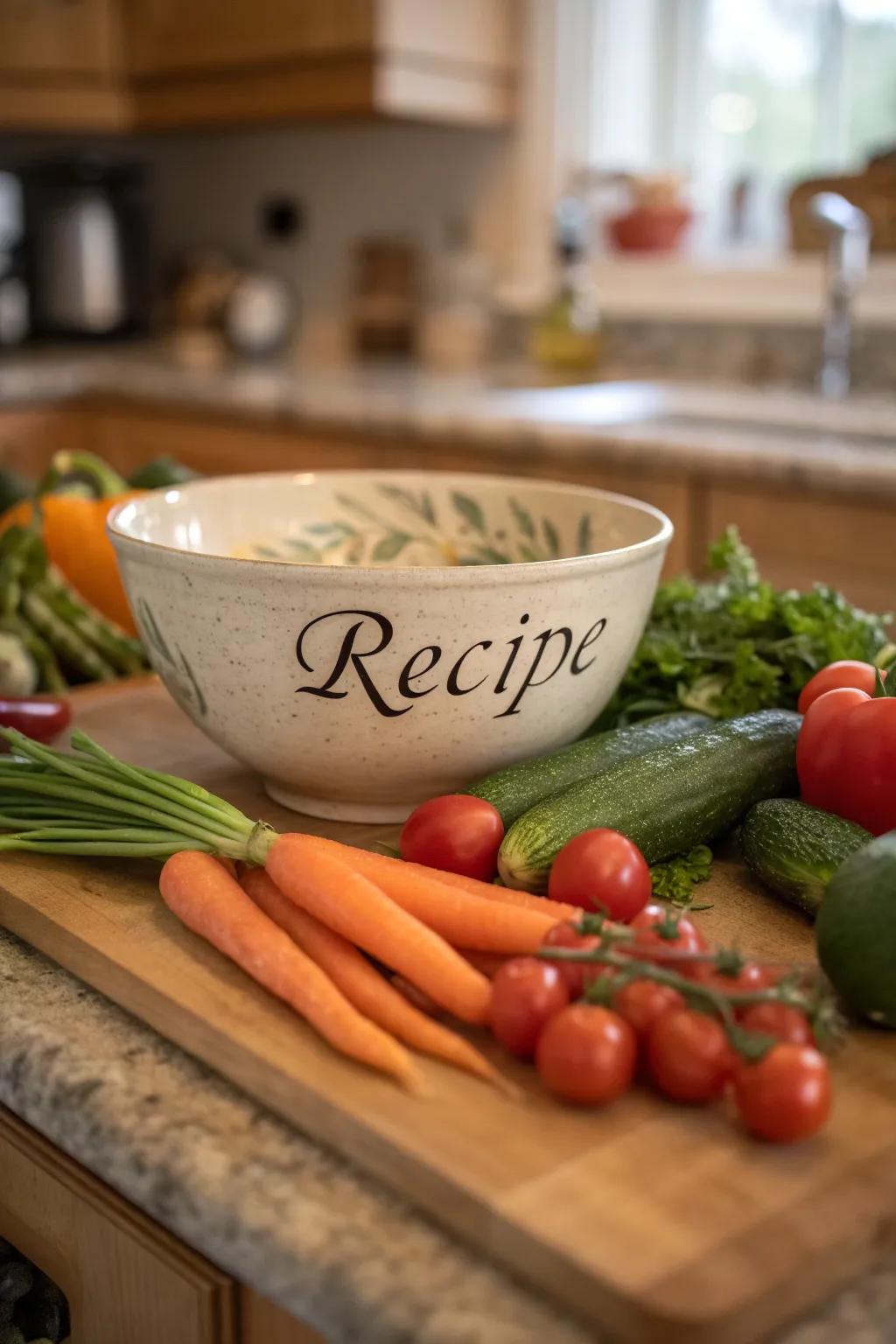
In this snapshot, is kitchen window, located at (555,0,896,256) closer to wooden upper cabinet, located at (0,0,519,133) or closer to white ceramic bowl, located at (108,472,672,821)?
wooden upper cabinet, located at (0,0,519,133)

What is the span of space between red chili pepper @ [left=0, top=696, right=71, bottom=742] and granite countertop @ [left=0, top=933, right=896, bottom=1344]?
0.31 meters

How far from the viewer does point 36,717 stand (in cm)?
96

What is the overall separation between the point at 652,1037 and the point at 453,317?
307 centimetres

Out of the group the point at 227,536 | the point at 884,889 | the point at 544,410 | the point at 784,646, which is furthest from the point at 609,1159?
the point at 544,410

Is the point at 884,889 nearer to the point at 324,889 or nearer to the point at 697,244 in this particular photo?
the point at 324,889

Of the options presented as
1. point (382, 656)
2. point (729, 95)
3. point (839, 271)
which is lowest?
point (382, 656)

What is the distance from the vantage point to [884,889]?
59 cm

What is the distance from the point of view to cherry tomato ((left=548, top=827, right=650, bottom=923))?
652 mm

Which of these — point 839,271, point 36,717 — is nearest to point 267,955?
point 36,717

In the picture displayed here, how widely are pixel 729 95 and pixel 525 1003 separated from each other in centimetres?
308

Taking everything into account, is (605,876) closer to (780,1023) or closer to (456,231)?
(780,1023)

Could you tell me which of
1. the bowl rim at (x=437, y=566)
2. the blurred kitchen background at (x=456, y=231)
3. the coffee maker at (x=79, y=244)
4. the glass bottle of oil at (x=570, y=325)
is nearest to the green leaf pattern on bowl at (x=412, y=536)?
the bowl rim at (x=437, y=566)

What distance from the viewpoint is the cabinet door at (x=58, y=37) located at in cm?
334

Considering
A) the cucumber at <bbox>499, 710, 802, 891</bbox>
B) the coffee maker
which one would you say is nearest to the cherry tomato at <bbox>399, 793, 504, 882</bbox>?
the cucumber at <bbox>499, 710, 802, 891</bbox>
